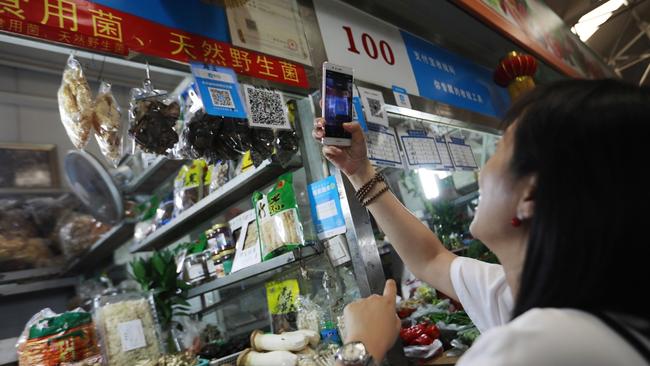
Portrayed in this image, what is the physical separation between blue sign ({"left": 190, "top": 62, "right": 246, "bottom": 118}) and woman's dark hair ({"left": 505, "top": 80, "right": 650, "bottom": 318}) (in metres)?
0.99

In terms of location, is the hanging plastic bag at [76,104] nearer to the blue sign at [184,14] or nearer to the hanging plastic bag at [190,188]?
the blue sign at [184,14]

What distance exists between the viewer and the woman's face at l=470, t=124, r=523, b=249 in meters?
0.87

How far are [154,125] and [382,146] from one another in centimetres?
108

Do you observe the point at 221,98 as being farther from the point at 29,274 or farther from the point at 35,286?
the point at 35,286

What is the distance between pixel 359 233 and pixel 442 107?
1.37 m

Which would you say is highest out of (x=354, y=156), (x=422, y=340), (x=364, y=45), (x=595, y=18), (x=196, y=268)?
(x=595, y=18)

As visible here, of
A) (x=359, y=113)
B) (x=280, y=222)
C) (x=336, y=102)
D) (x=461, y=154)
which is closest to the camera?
(x=336, y=102)

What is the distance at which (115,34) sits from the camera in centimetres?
124

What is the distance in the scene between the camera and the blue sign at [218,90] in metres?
1.36

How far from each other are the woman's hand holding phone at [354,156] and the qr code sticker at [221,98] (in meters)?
0.31

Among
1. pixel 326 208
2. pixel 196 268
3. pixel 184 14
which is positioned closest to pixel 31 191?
pixel 196 268

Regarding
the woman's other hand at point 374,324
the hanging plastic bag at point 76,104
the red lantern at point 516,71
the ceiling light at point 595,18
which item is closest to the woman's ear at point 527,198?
the woman's other hand at point 374,324

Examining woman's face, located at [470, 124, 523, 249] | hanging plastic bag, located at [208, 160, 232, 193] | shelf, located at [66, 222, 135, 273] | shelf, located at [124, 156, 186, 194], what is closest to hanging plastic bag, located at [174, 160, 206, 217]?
hanging plastic bag, located at [208, 160, 232, 193]

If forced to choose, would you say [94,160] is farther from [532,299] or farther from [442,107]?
[532,299]
